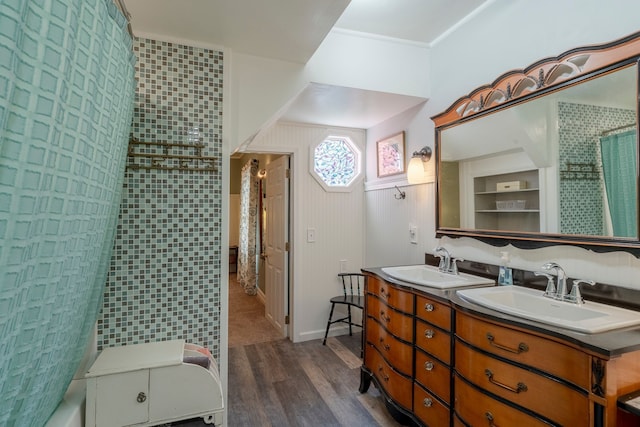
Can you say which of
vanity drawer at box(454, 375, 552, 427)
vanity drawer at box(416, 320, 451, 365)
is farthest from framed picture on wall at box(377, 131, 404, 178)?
vanity drawer at box(454, 375, 552, 427)

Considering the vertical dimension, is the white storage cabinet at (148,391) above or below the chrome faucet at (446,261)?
below

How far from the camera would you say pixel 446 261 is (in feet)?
7.61

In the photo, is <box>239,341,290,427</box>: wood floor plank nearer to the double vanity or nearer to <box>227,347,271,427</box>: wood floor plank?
<box>227,347,271,427</box>: wood floor plank

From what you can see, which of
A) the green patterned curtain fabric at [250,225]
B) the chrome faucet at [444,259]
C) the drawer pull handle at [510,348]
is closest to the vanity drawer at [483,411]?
the drawer pull handle at [510,348]

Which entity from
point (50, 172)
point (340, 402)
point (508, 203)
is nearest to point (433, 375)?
point (340, 402)

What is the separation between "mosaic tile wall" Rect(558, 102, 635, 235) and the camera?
4.98 ft

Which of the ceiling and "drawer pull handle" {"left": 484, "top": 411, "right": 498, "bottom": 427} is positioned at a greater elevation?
the ceiling

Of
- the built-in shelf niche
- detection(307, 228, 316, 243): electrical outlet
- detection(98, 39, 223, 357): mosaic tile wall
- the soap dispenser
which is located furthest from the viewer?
detection(307, 228, 316, 243): electrical outlet

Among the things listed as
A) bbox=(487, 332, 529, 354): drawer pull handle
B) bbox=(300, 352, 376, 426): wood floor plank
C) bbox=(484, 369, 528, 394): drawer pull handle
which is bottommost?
bbox=(300, 352, 376, 426): wood floor plank

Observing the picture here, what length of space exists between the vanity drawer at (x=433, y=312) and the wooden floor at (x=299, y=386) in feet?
2.83

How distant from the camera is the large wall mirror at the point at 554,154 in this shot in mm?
1443

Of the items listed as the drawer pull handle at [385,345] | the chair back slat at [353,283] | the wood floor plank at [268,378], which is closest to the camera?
the drawer pull handle at [385,345]

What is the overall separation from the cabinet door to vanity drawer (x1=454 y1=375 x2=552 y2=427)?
1.40 m

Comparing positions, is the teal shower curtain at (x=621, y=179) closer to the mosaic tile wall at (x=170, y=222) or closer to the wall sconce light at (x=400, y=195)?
the wall sconce light at (x=400, y=195)
